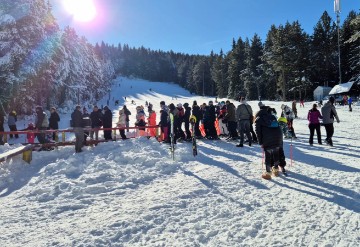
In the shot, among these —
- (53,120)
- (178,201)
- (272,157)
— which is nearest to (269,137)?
(272,157)

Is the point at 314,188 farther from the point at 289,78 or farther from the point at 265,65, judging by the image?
the point at 265,65

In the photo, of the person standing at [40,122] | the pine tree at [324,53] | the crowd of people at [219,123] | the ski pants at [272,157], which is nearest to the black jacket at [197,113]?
the crowd of people at [219,123]

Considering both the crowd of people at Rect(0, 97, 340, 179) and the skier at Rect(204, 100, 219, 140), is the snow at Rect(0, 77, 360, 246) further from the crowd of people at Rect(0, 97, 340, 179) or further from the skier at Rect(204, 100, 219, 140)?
the skier at Rect(204, 100, 219, 140)

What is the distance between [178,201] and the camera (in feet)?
21.6

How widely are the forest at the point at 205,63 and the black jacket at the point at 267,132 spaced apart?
35.1ft

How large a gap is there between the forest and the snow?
11181mm

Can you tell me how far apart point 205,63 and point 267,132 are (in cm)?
9948

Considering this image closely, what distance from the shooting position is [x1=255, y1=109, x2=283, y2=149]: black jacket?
802cm

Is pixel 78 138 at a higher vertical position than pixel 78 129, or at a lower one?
lower

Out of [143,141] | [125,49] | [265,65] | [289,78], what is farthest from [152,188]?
[125,49]

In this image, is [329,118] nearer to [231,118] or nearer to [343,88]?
[231,118]

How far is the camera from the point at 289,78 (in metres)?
56.2

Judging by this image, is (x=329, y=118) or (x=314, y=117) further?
(x=314, y=117)

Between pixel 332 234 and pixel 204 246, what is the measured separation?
198 centimetres
